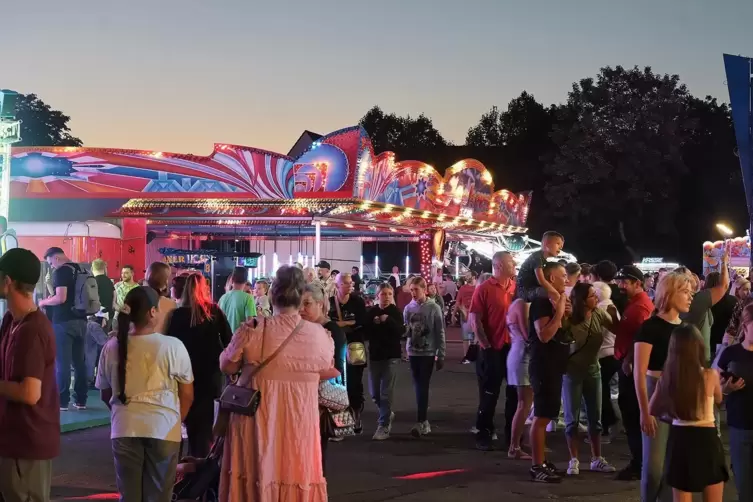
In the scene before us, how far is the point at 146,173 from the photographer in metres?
21.5

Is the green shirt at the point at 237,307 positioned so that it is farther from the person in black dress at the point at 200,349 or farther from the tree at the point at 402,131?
the tree at the point at 402,131

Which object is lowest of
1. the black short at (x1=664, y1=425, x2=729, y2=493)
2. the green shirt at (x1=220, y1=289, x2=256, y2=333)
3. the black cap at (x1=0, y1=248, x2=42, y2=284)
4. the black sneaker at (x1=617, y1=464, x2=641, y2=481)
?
the black sneaker at (x1=617, y1=464, x2=641, y2=481)

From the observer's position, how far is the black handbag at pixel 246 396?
209 inches

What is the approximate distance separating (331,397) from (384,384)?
469cm

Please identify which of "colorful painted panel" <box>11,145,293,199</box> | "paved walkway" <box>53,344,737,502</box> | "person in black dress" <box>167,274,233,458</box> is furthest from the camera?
"colorful painted panel" <box>11,145,293,199</box>

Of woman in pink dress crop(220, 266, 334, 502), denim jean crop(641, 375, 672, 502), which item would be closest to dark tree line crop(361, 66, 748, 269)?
denim jean crop(641, 375, 672, 502)

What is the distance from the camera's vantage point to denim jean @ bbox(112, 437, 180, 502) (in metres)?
5.29

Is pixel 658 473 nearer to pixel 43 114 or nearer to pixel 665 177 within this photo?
pixel 665 177

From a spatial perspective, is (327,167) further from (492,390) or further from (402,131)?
(402,131)

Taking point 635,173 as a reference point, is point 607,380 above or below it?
below

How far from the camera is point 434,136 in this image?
227ft

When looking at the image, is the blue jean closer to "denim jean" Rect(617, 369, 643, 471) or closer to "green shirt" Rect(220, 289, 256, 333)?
"green shirt" Rect(220, 289, 256, 333)

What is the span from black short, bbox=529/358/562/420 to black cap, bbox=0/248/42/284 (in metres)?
4.74

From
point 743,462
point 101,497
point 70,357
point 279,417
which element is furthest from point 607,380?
point 70,357
